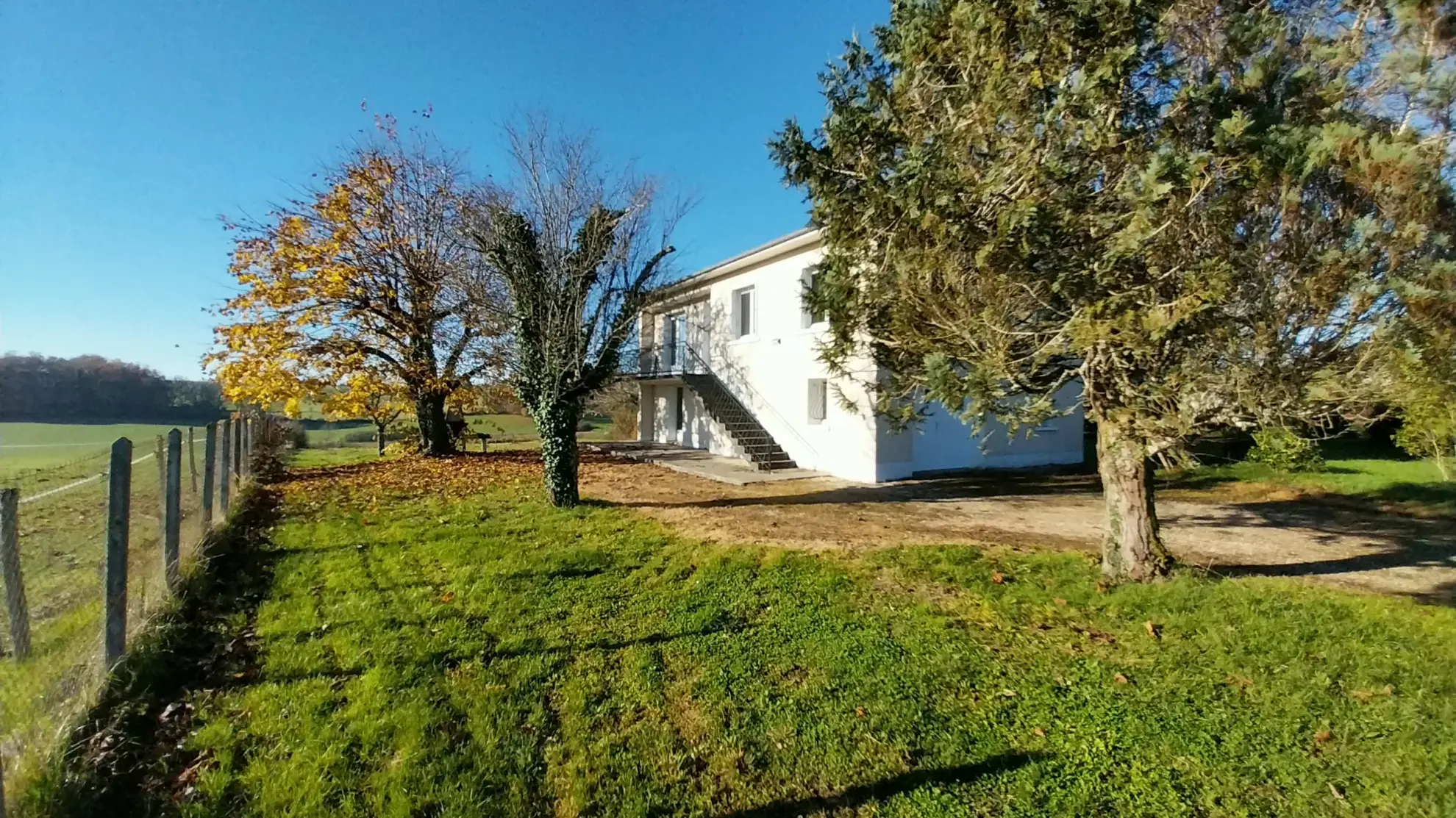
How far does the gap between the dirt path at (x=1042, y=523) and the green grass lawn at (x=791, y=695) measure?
135 centimetres

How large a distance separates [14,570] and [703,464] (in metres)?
13.1

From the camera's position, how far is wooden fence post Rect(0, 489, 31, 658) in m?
3.59

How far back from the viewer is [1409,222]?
12.1ft

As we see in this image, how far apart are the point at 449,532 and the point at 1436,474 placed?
19.4 metres

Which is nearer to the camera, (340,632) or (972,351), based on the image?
(340,632)

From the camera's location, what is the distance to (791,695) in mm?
4117

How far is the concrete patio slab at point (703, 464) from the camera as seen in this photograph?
1400 cm

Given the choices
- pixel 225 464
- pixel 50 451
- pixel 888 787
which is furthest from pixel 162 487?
pixel 888 787

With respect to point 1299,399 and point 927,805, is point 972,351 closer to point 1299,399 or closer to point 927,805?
point 1299,399

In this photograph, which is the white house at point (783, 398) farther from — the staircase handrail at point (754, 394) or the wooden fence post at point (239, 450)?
the wooden fence post at point (239, 450)

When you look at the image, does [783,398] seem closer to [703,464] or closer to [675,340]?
[703,464]

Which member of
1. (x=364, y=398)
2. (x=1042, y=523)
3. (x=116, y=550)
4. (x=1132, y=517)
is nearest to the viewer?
(x=116, y=550)

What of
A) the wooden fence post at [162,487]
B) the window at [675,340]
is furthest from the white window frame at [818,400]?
the wooden fence post at [162,487]

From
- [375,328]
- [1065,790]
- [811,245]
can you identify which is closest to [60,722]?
[1065,790]
